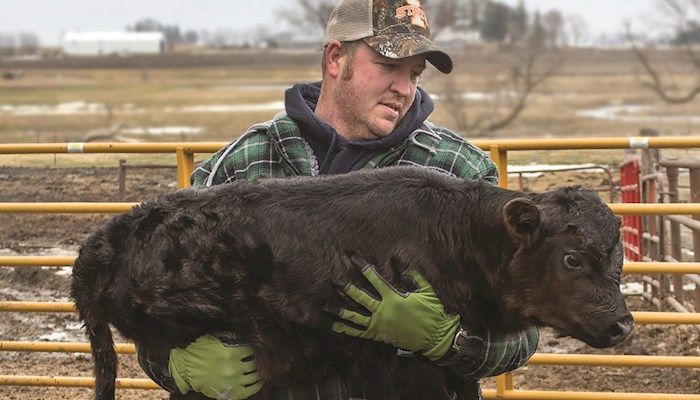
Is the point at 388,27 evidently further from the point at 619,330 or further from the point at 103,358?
the point at 103,358

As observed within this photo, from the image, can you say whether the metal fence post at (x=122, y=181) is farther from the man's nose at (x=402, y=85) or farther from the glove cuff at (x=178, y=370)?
the glove cuff at (x=178, y=370)

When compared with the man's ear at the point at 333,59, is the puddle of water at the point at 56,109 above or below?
below

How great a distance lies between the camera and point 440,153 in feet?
11.2

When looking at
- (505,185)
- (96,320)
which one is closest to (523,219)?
(96,320)

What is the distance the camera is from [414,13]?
3406 millimetres

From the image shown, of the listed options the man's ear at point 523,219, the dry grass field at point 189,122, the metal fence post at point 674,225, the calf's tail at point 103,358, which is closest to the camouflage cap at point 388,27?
the man's ear at point 523,219

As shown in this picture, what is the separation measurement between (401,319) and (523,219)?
1.36ft

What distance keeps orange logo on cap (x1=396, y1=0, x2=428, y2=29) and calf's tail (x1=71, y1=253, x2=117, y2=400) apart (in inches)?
43.1

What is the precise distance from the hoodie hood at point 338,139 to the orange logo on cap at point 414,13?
22 cm

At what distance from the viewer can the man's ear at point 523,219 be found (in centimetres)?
299

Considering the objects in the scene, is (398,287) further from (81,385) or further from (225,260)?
(81,385)

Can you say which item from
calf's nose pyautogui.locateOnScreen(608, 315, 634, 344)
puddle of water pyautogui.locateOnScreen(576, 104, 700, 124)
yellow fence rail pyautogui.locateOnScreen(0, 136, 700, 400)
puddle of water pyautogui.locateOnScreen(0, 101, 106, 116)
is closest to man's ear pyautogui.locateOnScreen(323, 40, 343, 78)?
calf's nose pyautogui.locateOnScreen(608, 315, 634, 344)

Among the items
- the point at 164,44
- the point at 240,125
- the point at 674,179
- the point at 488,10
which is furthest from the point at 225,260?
the point at 164,44

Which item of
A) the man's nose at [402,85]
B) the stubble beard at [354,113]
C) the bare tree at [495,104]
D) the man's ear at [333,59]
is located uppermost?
the man's ear at [333,59]
